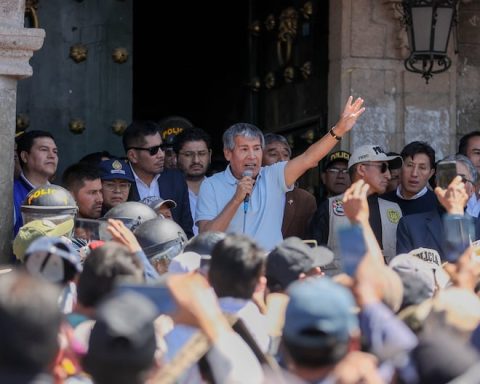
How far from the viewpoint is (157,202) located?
7.35 metres

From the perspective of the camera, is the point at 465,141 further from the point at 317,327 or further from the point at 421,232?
the point at 317,327

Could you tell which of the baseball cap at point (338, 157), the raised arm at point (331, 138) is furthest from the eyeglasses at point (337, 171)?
the raised arm at point (331, 138)

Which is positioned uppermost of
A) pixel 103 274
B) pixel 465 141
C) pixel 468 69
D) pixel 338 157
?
pixel 468 69

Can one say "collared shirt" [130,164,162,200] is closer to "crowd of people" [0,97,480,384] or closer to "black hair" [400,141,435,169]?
"crowd of people" [0,97,480,384]

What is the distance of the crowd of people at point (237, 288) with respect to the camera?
3.96 meters

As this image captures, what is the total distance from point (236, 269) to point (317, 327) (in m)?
0.88

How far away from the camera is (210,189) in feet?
24.7

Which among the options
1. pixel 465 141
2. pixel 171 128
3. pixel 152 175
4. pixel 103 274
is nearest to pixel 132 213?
pixel 152 175

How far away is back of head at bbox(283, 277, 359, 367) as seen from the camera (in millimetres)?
3957

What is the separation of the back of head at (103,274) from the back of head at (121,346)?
0.76m

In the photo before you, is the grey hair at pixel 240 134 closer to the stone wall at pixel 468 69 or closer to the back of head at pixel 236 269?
the stone wall at pixel 468 69

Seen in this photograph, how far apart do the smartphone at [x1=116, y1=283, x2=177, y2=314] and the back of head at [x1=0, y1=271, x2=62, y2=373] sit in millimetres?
642

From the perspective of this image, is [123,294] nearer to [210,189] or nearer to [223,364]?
[223,364]

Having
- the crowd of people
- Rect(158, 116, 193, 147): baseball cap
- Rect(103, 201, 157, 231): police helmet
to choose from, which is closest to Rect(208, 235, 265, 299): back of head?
the crowd of people
